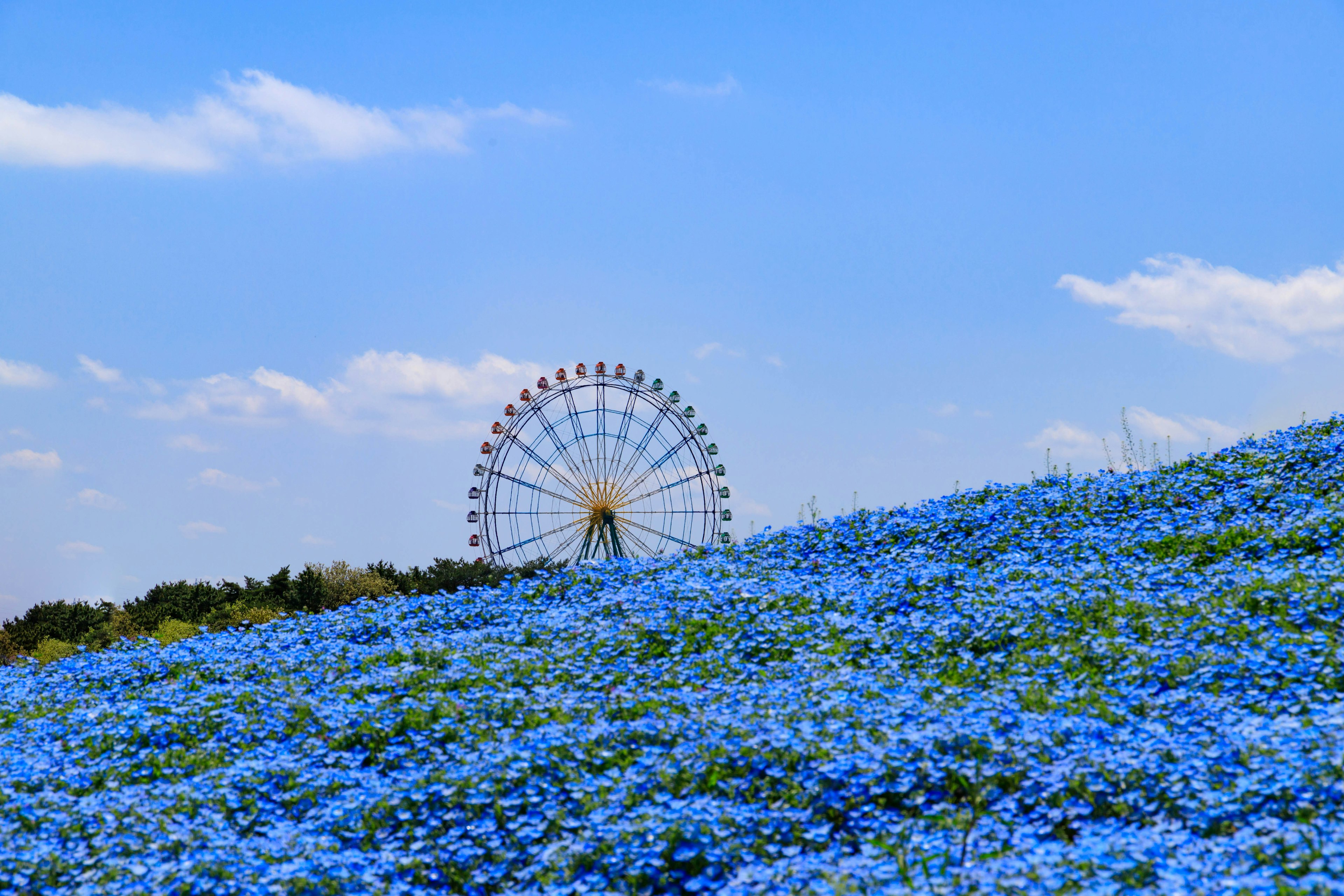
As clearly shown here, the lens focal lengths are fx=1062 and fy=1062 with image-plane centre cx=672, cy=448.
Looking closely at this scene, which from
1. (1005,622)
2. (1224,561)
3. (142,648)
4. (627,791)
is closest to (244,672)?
(142,648)

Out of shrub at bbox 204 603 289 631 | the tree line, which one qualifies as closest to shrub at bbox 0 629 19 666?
the tree line

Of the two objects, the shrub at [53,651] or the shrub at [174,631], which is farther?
the shrub at [53,651]

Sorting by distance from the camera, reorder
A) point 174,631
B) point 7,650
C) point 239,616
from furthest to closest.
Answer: point 7,650
point 239,616
point 174,631

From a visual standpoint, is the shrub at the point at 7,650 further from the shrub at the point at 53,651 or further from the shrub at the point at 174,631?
the shrub at the point at 174,631

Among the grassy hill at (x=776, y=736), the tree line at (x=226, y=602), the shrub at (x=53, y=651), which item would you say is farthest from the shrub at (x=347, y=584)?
the grassy hill at (x=776, y=736)

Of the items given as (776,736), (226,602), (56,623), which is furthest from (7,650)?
(776,736)

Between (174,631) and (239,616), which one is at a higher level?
(239,616)

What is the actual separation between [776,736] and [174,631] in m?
12.2

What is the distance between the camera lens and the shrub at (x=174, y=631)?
15.4 metres

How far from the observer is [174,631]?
15883 millimetres

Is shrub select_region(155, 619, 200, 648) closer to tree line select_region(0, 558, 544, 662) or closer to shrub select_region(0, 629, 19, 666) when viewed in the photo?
tree line select_region(0, 558, 544, 662)

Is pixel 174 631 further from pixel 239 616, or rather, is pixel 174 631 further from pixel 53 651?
pixel 53 651

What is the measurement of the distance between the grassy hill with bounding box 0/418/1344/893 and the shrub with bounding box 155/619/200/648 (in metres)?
3.48

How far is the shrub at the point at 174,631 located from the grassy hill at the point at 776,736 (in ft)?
11.4
